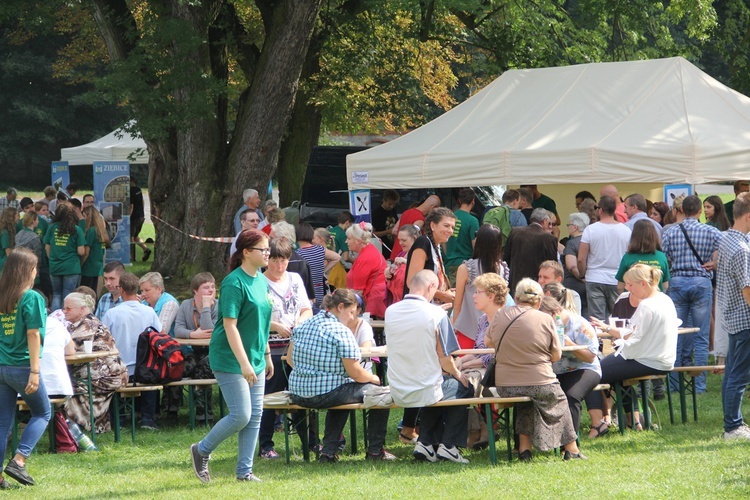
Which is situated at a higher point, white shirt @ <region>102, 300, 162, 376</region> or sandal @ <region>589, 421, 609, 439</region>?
white shirt @ <region>102, 300, 162, 376</region>

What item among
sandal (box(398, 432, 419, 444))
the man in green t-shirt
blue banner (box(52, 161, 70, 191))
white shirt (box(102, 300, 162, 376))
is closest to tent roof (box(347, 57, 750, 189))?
the man in green t-shirt

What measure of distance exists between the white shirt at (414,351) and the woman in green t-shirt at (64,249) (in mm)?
8060

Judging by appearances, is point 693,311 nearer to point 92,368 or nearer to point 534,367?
point 534,367

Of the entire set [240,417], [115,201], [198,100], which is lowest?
[240,417]

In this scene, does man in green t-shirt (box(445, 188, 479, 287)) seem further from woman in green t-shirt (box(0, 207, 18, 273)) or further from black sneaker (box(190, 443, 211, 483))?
woman in green t-shirt (box(0, 207, 18, 273))

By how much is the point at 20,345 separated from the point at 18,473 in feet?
2.76

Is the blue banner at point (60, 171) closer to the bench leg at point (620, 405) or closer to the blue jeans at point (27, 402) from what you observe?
the blue jeans at point (27, 402)

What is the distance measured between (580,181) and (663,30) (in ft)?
34.7

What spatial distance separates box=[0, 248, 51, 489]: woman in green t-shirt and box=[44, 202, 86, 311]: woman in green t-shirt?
740 cm

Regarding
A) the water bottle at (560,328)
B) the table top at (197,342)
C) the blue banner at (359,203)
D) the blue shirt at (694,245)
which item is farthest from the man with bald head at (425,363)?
the blue banner at (359,203)

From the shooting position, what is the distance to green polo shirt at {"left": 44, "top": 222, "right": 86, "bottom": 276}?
14.2 meters

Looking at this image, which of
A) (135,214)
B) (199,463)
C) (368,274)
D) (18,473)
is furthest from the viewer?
(135,214)

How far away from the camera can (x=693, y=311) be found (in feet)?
33.1

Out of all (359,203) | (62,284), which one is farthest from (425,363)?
(62,284)
